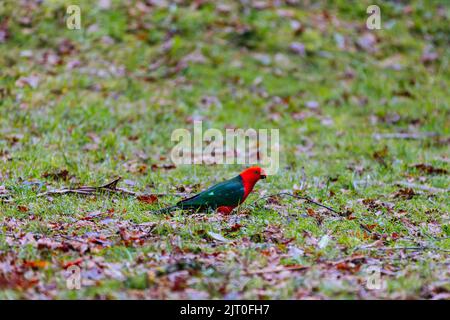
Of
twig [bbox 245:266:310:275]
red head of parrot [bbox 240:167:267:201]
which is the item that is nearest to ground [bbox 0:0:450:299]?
twig [bbox 245:266:310:275]

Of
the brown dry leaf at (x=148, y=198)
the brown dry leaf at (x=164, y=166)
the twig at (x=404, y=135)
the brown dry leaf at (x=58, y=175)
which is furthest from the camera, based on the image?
the twig at (x=404, y=135)

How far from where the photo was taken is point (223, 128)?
27.9ft

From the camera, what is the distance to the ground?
400 cm

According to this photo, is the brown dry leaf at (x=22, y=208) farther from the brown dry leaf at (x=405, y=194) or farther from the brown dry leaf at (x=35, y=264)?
the brown dry leaf at (x=405, y=194)

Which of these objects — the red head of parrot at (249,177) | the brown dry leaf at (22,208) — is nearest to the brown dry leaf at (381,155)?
the red head of parrot at (249,177)

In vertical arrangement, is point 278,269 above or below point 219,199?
below

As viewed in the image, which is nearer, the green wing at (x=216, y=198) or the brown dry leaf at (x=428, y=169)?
the green wing at (x=216, y=198)

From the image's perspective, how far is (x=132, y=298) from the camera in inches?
145

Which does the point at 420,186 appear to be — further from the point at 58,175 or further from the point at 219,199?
the point at 58,175

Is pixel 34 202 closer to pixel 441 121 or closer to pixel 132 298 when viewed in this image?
pixel 132 298

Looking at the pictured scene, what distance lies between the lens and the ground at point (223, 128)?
3998mm

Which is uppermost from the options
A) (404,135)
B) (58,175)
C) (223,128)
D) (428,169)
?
(223,128)

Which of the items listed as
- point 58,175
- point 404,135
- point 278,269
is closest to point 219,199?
point 278,269

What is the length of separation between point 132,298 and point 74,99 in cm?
538
